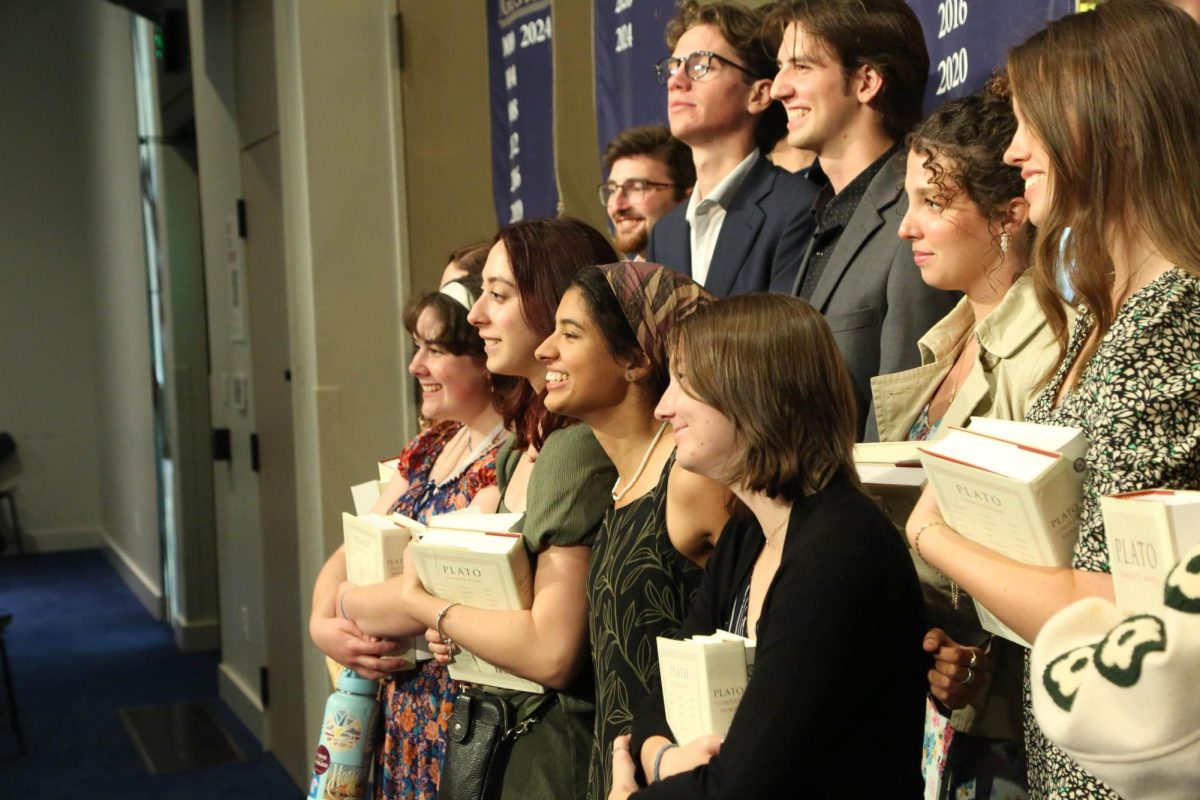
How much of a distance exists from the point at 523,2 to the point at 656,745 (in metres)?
2.82

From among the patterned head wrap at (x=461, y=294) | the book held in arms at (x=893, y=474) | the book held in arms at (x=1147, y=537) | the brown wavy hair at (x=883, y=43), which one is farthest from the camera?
the patterned head wrap at (x=461, y=294)

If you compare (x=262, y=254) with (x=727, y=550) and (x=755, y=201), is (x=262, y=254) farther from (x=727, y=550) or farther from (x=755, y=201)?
(x=727, y=550)

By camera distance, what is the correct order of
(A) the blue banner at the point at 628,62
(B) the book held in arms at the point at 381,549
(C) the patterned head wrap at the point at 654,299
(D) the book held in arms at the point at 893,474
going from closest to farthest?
(D) the book held in arms at the point at 893,474 < (C) the patterned head wrap at the point at 654,299 < (B) the book held in arms at the point at 381,549 < (A) the blue banner at the point at 628,62

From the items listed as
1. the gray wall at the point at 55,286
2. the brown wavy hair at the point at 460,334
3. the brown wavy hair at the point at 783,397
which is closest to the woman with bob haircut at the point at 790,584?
the brown wavy hair at the point at 783,397

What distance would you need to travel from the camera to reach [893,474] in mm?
1710

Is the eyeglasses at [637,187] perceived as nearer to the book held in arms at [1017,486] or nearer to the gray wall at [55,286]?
the book held in arms at [1017,486]

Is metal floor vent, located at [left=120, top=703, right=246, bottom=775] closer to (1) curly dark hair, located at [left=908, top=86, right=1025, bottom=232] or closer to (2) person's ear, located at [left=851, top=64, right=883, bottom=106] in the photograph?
(2) person's ear, located at [left=851, top=64, right=883, bottom=106]

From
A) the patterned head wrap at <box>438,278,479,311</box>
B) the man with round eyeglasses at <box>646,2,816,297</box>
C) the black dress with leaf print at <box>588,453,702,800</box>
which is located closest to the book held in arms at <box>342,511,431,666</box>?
the patterned head wrap at <box>438,278,479,311</box>

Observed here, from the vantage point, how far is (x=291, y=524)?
474 centimetres

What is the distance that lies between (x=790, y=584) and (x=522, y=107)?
110 inches

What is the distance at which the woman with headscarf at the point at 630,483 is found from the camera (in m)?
1.85

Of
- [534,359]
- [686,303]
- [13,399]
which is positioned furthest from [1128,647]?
[13,399]

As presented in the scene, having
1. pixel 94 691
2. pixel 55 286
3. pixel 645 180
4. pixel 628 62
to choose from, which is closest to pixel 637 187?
pixel 645 180

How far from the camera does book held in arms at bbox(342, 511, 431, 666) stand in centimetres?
242
